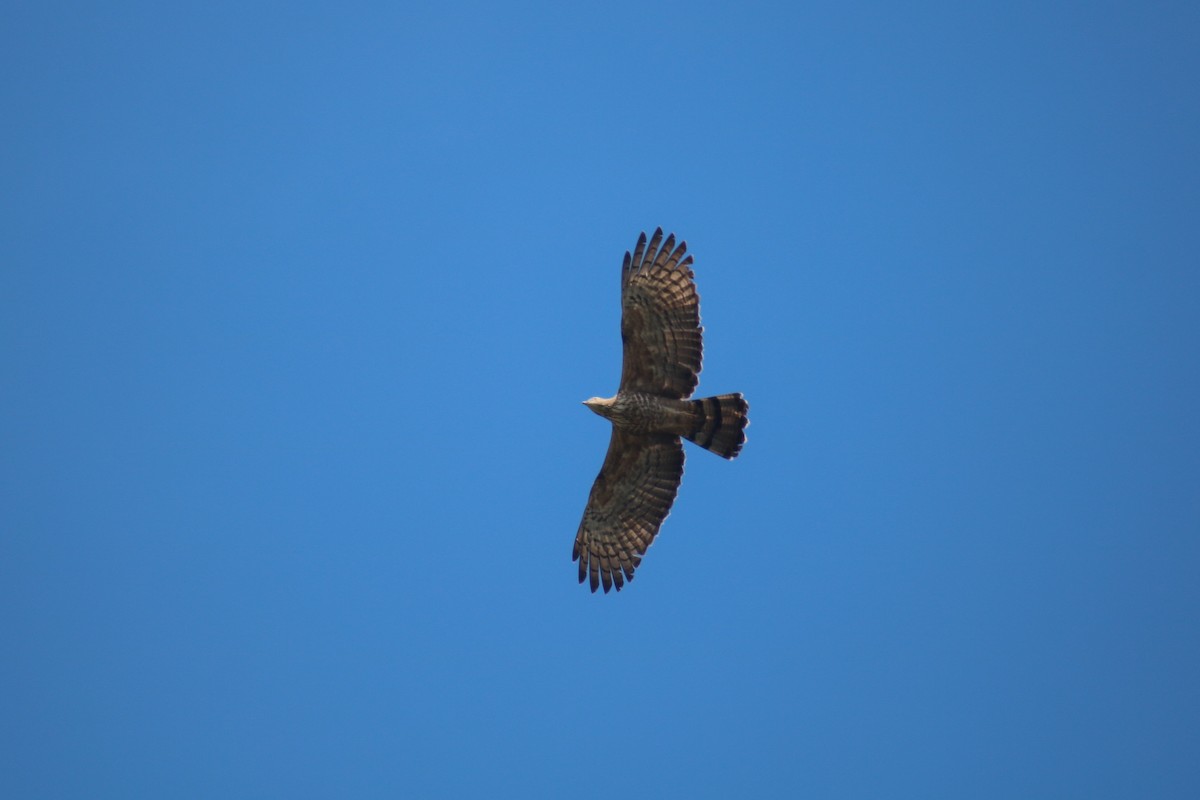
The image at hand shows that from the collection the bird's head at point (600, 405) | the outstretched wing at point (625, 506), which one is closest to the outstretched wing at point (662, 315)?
the bird's head at point (600, 405)

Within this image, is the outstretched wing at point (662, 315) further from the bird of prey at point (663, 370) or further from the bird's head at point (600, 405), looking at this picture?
the bird's head at point (600, 405)

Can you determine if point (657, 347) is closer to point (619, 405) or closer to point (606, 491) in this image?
point (619, 405)

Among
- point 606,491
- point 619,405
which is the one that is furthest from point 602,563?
point 619,405

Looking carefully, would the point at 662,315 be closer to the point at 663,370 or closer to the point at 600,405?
the point at 663,370

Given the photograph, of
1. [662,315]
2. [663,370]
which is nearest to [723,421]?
[663,370]

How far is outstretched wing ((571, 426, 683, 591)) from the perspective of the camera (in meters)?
14.4

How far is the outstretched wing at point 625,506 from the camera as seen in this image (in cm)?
1436

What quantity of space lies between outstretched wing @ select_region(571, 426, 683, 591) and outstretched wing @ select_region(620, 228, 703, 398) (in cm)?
100

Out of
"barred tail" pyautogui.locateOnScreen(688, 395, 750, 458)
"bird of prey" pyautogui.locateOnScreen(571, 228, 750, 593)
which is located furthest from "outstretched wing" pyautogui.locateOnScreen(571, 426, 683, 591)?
"barred tail" pyautogui.locateOnScreen(688, 395, 750, 458)

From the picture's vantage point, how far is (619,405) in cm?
1377

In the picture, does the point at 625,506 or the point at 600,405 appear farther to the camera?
the point at 625,506

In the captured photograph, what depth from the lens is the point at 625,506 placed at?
14648mm

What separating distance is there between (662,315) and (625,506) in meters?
2.47

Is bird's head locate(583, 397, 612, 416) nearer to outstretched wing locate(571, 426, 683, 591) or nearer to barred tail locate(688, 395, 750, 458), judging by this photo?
outstretched wing locate(571, 426, 683, 591)
